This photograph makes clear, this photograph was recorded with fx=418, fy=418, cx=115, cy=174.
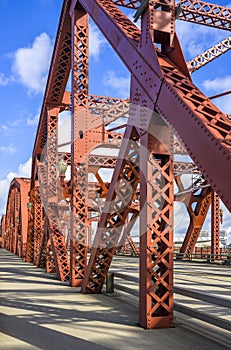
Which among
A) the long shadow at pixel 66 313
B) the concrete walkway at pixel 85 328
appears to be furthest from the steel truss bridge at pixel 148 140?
the long shadow at pixel 66 313

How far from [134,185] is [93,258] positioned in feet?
11.1

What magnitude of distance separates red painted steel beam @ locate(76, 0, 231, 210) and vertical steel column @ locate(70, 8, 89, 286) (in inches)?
226

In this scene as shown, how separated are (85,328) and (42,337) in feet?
3.13

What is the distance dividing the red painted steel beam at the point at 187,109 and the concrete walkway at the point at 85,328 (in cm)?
290

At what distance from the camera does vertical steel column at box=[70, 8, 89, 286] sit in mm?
13844

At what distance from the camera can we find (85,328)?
7.60 m

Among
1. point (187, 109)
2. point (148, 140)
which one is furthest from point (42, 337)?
point (187, 109)

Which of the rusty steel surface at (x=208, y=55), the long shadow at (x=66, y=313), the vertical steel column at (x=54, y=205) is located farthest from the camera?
the rusty steel surface at (x=208, y=55)

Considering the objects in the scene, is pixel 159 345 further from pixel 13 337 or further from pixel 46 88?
pixel 46 88

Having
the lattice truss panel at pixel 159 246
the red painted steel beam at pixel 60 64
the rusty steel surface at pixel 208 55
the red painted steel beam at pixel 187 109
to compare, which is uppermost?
the rusty steel surface at pixel 208 55

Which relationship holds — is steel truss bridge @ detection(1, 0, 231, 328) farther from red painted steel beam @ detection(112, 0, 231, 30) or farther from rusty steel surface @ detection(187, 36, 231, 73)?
rusty steel surface @ detection(187, 36, 231, 73)

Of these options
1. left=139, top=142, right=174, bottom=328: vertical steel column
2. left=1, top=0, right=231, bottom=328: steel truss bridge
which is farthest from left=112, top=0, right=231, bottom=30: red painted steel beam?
left=139, top=142, right=174, bottom=328: vertical steel column

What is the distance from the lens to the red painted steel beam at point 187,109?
5.04m

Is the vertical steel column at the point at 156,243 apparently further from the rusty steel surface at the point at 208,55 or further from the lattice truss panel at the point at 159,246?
the rusty steel surface at the point at 208,55
